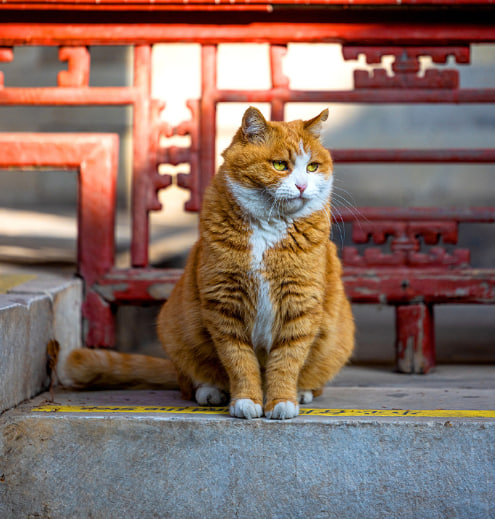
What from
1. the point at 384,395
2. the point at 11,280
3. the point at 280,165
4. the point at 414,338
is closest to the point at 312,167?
the point at 280,165

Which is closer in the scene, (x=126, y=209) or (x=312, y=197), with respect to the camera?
(x=312, y=197)

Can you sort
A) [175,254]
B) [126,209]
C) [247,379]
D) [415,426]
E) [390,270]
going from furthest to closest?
[126,209] < [175,254] < [390,270] < [247,379] < [415,426]

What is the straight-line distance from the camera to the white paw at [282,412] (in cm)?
201

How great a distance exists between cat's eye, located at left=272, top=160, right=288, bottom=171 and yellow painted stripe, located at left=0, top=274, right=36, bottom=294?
1.16 m

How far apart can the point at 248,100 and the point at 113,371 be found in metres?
1.40

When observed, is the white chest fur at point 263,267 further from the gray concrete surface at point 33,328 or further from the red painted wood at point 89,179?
the red painted wood at point 89,179

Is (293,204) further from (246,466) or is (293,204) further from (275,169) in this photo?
(246,466)

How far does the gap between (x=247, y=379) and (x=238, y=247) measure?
0.40 m

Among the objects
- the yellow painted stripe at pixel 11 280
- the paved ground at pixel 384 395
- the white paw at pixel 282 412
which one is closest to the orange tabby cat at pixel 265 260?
the white paw at pixel 282 412

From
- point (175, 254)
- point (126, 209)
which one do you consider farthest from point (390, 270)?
point (126, 209)

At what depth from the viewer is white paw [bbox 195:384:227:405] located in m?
2.28

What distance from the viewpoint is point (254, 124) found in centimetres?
215

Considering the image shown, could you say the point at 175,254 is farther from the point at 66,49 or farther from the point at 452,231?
the point at 452,231

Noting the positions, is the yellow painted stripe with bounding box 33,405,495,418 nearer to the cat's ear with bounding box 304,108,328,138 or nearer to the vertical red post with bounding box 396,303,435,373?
the cat's ear with bounding box 304,108,328,138
